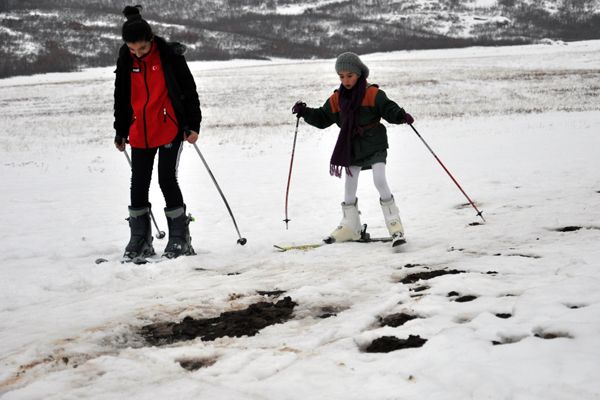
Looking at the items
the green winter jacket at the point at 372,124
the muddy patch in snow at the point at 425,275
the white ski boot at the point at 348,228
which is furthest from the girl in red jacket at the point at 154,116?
the muddy patch in snow at the point at 425,275

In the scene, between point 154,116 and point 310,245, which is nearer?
point 154,116

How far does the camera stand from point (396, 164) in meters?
13.7

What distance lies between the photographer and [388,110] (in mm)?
6340

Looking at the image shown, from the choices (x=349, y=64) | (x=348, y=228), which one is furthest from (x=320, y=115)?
(x=348, y=228)

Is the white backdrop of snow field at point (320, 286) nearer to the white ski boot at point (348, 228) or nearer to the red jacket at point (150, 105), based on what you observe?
the white ski boot at point (348, 228)

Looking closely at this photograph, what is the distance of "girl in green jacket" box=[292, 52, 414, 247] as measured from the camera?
6312 mm

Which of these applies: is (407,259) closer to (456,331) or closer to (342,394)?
(456,331)

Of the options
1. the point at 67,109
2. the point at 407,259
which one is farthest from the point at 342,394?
the point at 67,109

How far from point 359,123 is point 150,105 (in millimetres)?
2315

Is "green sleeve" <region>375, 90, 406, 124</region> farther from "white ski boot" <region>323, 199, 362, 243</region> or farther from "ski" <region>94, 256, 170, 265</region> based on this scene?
"ski" <region>94, 256, 170, 265</region>

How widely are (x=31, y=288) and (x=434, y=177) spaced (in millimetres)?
8218

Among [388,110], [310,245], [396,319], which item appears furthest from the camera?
[310,245]

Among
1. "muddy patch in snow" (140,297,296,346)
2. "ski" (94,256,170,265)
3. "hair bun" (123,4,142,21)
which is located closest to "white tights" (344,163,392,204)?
"ski" (94,256,170,265)

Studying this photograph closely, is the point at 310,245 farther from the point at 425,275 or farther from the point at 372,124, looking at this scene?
the point at 425,275
